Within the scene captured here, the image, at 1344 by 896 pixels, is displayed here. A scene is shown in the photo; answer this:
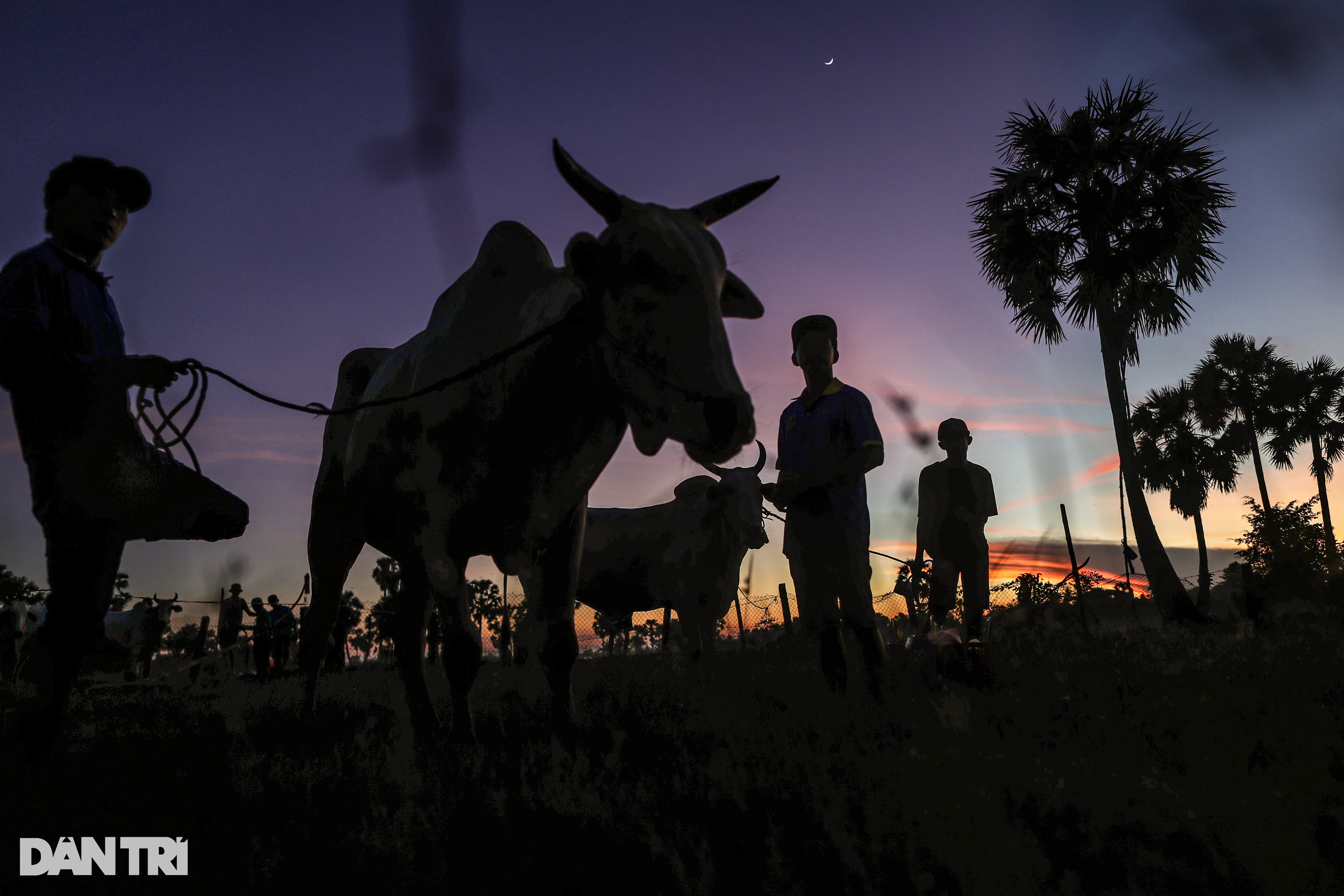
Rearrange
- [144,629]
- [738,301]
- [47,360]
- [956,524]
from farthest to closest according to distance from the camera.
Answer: [144,629]
[956,524]
[738,301]
[47,360]

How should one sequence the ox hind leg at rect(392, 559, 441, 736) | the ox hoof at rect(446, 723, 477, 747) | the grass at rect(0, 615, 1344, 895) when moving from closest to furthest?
1. the grass at rect(0, 615, 1344, 895)
2. the ox hoof at rect(446, 723, 477, 747)
3. the ox hind leg at rect(392, 559, 441, 736)

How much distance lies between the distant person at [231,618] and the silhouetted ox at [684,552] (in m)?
6.83

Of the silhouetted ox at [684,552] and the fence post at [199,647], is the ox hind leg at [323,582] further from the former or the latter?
the fence post at [199,647]

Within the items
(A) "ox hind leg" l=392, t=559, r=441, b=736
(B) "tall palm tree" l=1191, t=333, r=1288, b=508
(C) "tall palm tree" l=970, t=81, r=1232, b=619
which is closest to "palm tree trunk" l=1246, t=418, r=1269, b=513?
(B) "tall palm tree" l=1191, t=333, r=1288, b=508

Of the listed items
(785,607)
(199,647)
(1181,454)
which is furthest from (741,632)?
(1181,454)

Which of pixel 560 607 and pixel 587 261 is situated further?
pixel 560 607

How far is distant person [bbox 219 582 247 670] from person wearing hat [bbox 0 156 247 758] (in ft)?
36.9

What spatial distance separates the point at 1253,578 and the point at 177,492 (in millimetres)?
13107

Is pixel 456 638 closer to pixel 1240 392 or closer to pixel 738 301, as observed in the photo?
pixel 738 301

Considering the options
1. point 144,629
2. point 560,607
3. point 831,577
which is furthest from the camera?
point 144,629

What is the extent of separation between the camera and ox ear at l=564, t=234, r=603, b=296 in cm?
305

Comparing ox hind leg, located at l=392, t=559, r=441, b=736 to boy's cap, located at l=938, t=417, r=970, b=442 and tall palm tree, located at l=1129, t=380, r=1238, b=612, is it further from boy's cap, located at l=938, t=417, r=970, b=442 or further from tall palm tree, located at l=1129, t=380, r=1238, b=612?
tall palm tree, located at l=1129, t=380, r=1238, b=612

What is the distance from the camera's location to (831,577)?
434 cm

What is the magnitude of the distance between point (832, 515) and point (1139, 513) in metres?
13.2
